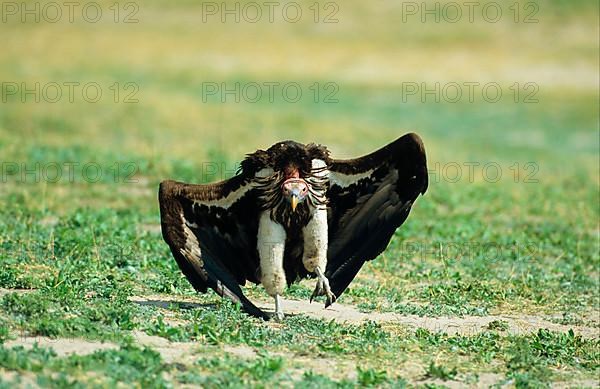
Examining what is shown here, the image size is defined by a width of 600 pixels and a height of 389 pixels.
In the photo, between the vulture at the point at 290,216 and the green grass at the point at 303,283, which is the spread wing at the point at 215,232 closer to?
the vulture at the point at 290,216

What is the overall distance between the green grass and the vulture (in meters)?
0.40

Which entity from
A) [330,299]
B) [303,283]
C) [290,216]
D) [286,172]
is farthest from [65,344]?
[303,283]

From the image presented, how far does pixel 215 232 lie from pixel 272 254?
1.88 feet

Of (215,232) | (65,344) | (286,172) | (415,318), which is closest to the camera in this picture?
(65,344)

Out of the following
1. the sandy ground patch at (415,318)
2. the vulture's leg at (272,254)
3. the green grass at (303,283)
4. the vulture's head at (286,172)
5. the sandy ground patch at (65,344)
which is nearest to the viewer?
the sandy ground patch at (65,344)

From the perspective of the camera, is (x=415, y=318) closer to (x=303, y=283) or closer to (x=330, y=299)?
(x=330, y=299)

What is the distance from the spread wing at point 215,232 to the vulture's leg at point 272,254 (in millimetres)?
152

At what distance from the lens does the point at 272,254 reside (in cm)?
892

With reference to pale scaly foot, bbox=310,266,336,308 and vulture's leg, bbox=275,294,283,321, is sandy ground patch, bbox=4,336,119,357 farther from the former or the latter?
pale scaly foot, bbox=310,266,336,308

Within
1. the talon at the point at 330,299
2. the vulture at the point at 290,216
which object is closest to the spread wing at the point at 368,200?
the vulture at the point at 290,216

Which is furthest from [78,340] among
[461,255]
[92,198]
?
[92,198]

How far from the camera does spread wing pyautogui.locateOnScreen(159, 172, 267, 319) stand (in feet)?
28.8

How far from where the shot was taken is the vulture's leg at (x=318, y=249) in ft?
29.1

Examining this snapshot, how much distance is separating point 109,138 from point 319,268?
41.3 ft
